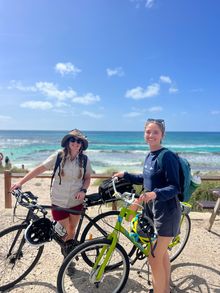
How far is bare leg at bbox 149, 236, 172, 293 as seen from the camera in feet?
8.81

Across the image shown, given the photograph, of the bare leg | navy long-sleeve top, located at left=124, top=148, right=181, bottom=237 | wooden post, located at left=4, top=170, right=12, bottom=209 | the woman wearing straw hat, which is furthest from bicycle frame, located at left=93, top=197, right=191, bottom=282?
wooden post, located at left=4, top=170, right=12, bottom=209

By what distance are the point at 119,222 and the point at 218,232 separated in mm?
2894

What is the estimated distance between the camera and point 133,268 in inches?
142

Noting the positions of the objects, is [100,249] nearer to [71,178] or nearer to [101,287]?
[101,287]

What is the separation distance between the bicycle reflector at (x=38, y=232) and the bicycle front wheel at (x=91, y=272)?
0.36 meters

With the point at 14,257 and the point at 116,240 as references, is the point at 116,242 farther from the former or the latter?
the point at 14,257

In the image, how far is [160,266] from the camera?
2742 millimetres

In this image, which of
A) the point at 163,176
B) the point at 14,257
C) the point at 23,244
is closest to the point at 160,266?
the point at 163,176

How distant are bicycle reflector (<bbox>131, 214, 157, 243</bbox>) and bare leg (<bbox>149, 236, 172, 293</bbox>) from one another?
0.53 ft

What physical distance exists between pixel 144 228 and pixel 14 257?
141 centimetres

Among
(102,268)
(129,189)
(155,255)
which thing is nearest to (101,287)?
(102,268)

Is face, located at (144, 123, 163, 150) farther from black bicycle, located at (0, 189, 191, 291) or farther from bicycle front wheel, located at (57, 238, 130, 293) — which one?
bicycle front wheel, located at (57, 238, 130, 293)

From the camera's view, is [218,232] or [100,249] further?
[218,232]

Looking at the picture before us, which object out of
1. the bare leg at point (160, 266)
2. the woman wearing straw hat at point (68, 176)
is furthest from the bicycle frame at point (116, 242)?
the woman wearing straw hat at point (68, 176)
